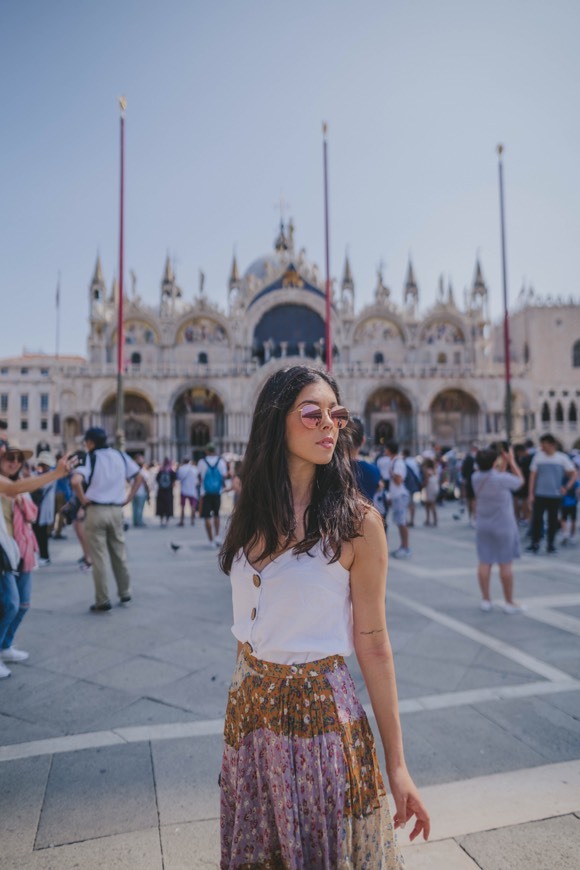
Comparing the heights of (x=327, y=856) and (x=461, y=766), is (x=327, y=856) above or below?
above

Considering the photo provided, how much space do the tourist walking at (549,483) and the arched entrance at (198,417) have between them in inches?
1187

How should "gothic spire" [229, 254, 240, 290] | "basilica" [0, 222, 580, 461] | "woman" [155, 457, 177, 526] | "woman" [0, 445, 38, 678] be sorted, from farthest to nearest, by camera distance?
"gothic spire" [229, 254, 240, 290] < "basilica" [0, 222, 580, 461] < "woman" [155, 457, 177, 526] < "woman" [0, 445, 38, 678]

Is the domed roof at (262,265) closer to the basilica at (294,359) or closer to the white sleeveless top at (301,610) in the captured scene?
the basilica at (294,359)

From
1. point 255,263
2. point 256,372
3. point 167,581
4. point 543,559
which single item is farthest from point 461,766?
point 255,263

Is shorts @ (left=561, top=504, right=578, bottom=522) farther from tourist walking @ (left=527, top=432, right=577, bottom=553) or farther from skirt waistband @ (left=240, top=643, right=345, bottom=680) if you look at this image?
skirt waistband @ (left=240, top=643, right=345, bottom=680)

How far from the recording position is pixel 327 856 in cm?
129

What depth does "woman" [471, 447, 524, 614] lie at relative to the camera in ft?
17.5

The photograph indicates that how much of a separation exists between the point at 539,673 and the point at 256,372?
109ft

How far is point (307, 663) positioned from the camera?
4.59ft

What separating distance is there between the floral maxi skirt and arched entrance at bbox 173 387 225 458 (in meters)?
36.5

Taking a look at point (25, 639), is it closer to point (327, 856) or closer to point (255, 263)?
point (327, 856)

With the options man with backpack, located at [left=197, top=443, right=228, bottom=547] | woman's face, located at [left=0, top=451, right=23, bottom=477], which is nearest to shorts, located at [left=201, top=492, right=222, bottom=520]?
Result: man with backpack, located at [left=197, top=443, right=228, bottom=547]

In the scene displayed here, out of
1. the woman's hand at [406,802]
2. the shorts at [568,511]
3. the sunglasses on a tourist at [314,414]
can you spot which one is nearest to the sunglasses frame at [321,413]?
the sunglasses on a tourist at [314,414]

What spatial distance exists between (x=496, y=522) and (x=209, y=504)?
5192 mm
